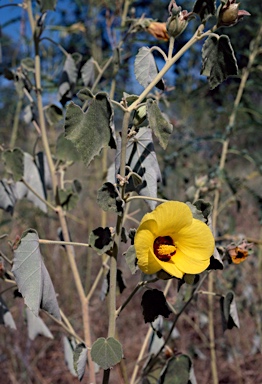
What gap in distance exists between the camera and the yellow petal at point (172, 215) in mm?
576

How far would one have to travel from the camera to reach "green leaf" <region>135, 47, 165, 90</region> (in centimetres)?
69

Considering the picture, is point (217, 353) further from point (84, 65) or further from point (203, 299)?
point (84, 65)

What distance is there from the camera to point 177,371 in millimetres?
851

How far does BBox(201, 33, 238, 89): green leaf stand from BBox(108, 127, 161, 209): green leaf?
0.46 ft

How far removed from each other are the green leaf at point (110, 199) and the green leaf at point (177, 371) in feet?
1.31

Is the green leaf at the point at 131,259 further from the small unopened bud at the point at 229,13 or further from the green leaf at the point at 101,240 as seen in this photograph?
the small unopened bud at the point at 229,13

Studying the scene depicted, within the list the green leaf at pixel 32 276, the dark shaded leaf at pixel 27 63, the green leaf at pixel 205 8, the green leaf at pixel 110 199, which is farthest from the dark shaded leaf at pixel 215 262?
the dark shaded leaf at pixel 27 63

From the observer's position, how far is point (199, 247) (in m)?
→ 0.60

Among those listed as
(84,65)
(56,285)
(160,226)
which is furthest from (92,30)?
(160,226)

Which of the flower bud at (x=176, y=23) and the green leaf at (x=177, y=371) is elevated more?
the flower bud at (x=176, y=23)

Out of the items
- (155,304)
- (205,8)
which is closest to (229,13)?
(205,8)

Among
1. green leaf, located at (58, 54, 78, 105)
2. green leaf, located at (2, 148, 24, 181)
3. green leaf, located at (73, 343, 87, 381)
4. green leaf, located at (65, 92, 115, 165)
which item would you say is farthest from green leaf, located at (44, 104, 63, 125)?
green leaf, located at (73, 343, 87, 381)

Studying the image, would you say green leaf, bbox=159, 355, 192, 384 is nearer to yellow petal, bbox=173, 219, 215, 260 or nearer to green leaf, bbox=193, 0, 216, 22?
yellow petal, bbox=173, 219, 215, 260

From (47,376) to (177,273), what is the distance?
2084 mm
